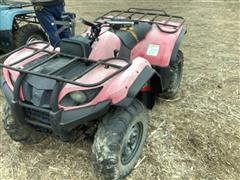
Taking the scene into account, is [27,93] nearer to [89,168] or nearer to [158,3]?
[89,168]

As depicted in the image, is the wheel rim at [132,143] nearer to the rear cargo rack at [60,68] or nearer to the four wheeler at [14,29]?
the rear cargo rack at [60,68]

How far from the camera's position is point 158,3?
10.9 m

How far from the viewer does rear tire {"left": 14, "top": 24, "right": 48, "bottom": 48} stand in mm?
6012

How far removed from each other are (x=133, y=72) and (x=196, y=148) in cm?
117

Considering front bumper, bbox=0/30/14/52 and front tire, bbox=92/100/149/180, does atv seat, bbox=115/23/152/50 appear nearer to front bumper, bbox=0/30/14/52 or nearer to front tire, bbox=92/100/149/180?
front tire, bbox=92/100/149/180

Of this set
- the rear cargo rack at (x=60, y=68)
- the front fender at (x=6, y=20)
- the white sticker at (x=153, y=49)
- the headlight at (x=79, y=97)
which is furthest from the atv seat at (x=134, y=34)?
the front fender at (x=6, y=20)

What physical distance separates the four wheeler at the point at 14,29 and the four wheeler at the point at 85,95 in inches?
→ 84.8

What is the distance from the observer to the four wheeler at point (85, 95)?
3.00 metres

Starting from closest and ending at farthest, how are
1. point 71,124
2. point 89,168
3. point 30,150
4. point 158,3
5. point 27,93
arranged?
1. point 71,124
2. point 27,93
3. point 89,168
4. point 30,150
5. point 158,3

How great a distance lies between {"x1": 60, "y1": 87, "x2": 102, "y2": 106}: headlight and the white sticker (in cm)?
135

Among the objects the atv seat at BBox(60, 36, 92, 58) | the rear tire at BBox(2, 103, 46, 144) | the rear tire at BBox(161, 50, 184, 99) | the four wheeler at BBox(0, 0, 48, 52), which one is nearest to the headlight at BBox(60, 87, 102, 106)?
the atv seat at BBox(60, 36, 92, 58)

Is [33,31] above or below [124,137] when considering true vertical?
below

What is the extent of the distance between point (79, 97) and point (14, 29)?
11.4 feet

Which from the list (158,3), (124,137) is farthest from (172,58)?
(158,3)
